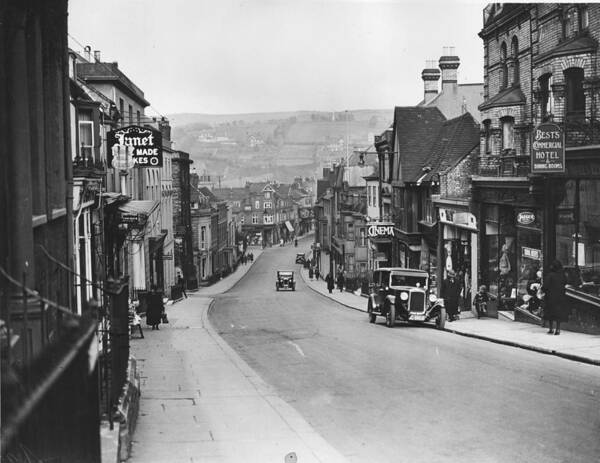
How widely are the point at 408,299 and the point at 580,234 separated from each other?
727 centimetres

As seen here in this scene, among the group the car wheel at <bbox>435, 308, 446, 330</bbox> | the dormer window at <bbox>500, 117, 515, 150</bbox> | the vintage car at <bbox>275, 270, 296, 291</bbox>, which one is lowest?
the vintage car at <bbox>275, 270, 296, 291</bbox>

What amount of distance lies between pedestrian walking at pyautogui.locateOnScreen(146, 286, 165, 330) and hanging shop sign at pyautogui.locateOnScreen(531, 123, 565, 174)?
14210mm

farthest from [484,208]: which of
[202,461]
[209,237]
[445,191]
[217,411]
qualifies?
[209,237]

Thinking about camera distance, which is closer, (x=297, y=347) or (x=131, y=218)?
(x=297, y=347)

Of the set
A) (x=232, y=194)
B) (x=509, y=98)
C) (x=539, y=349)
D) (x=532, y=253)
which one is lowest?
(x=539, y=349)

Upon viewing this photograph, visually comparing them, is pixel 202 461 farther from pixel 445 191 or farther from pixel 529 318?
pixel 445 191

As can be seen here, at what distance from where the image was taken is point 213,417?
471 inches

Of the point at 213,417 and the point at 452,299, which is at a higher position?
the point at 213,417

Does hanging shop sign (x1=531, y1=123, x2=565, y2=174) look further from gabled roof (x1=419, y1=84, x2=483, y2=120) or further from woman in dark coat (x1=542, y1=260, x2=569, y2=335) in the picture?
gabled roof (x1=419, y1=84, x2=483, y2=120)

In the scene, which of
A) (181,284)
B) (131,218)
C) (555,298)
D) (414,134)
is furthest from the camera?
(181,284)

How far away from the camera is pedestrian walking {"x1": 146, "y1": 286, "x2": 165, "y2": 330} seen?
28531mm

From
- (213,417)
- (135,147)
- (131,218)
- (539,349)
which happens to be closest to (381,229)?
(131,218)

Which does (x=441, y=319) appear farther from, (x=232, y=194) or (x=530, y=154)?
(x=232, y=194)

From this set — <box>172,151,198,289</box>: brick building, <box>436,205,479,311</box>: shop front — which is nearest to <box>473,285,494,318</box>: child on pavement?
<box>436,205,479,311</box>: shop front
